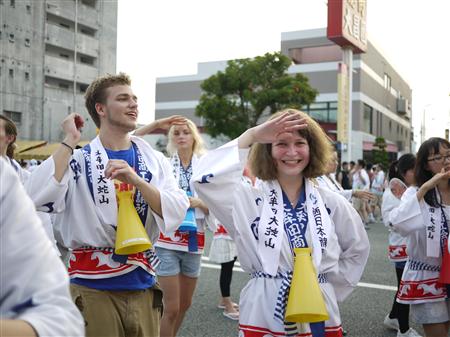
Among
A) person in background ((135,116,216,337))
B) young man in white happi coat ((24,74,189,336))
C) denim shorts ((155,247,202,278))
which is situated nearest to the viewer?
young man in white happi coat ((24,74,189,336))

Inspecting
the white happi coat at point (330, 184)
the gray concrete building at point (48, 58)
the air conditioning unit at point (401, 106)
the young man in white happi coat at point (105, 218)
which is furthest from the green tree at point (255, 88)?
the air conditioning unit at point (401, 106)

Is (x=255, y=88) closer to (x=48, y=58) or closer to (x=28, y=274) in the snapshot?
(x=48, y=58)

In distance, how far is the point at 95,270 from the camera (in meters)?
2.55

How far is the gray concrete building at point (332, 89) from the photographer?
1528 inches

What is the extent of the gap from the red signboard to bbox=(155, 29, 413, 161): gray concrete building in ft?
26.7

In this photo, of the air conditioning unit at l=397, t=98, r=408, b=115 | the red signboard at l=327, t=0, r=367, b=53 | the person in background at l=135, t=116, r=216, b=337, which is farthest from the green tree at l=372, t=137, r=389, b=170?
the person in background at l=135, t=116, r=216, b=337

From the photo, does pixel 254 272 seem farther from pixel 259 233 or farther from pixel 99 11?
pixel 99 11

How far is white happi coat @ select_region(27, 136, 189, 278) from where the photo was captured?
8.04 ft

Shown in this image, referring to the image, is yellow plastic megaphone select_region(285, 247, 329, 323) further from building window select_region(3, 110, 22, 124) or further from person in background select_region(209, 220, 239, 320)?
building window select_region(3, 110, 22, 124)

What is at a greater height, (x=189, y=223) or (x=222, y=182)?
(x=222, y=182)

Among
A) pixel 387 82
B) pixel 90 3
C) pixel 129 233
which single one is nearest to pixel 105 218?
pixel 129 233

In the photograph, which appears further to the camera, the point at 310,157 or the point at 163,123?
the point at 163,123

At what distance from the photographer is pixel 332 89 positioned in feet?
130

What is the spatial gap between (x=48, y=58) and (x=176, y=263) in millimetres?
38062
